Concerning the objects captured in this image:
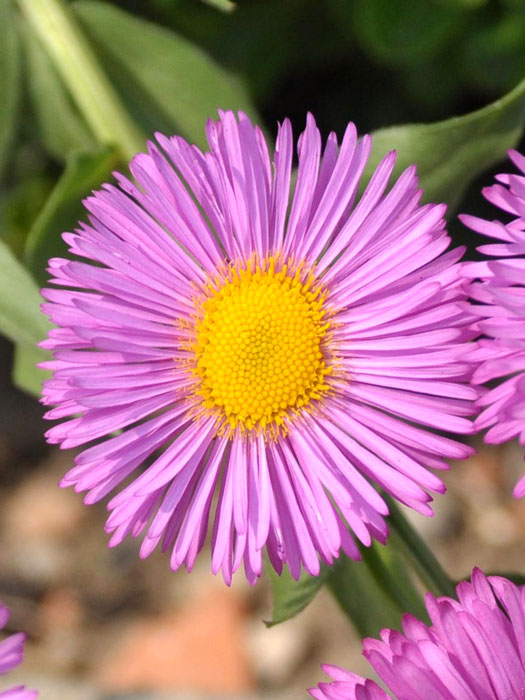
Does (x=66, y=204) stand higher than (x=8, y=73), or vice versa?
(x=8, y=73)

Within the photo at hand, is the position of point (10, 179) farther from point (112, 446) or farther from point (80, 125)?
point (112, 446)

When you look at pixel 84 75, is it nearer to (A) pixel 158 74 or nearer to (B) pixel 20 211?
(A) pixel 158 74

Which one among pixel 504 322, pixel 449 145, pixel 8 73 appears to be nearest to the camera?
pixel 504 322

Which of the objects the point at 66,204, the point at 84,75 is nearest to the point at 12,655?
the point at 66,204

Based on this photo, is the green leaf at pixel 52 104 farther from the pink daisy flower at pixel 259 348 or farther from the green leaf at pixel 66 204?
the pink daisy flower at pixel 259 348

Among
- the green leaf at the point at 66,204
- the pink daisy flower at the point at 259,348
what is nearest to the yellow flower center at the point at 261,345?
the pink daisy flower at the point at 259,348

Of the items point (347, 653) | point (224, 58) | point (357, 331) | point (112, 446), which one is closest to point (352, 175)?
point (357, 331)
